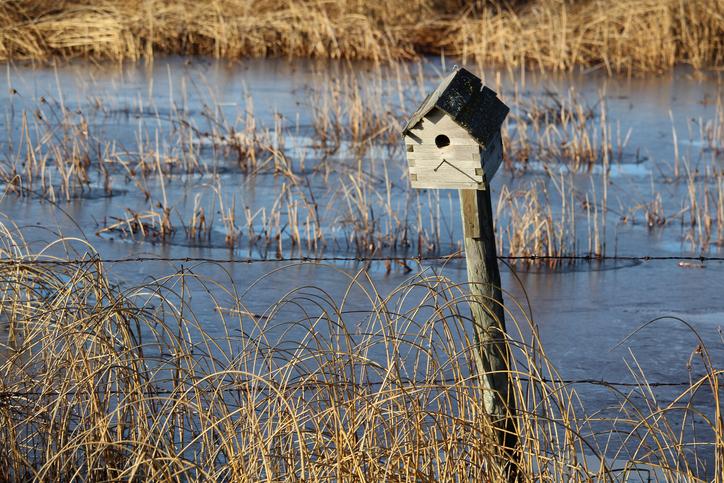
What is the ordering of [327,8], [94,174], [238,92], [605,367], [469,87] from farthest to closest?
[327,8] < [238,92] < [94,174] < [605,367] < [469,87]

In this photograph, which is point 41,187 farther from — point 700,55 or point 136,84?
point 700,55

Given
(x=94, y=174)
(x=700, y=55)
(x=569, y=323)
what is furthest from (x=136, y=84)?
(x=569, y=323)

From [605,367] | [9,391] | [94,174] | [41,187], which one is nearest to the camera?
[9,391]

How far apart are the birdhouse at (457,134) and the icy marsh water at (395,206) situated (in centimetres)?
47

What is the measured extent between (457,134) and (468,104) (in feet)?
0.34

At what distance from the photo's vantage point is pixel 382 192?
8.20 m

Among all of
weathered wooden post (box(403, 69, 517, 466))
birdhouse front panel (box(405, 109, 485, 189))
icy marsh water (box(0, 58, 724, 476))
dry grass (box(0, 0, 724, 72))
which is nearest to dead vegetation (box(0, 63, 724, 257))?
icy marsh water (box(0, 58, 724, 476))

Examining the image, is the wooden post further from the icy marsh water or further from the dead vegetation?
the dead vegetation

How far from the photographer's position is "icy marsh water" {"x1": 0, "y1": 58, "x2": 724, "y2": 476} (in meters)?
5.38

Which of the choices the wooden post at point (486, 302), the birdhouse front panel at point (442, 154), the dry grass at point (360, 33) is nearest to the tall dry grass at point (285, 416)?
the wooden post at point (486, 302)

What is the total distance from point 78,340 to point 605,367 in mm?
2483

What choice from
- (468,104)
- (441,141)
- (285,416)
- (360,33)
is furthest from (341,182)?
(360,33)

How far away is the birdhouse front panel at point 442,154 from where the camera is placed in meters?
3.10

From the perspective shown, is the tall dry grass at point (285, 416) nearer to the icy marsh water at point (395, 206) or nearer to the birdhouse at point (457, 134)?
the birdhouse at point (457, 134)
